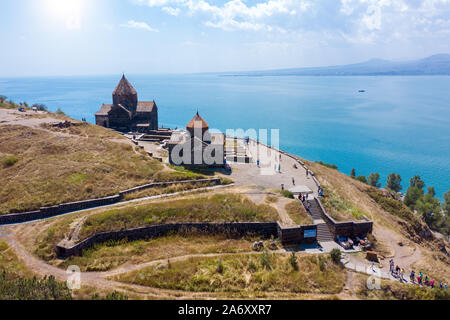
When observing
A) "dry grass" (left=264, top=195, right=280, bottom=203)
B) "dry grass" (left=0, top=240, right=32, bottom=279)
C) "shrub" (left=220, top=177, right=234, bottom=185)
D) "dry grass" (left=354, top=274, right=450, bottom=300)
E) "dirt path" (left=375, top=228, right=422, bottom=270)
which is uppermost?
"shrub" (left=220, top=177, right=234, bottom=185)

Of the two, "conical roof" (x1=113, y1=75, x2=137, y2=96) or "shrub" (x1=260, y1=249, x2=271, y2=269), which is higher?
"conical roof" (x1=113, y1=75, x2=137, y2=96)

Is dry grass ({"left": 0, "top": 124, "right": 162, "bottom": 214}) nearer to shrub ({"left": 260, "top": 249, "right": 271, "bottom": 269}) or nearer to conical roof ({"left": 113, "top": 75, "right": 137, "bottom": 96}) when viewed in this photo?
conical roof ({"left": 113, "top": 75, "right": 137, "bottom": 96})

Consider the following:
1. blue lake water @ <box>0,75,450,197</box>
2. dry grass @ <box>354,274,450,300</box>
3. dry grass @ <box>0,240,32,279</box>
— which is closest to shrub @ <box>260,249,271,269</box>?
dry grass @ <box>354,274,450,300</box>

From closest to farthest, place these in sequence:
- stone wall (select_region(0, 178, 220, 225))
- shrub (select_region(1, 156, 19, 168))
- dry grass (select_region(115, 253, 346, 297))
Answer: dry grass (select_region(115, 253, 346, 297)), stone wall (select_region(0, 178, 220, 225)), shrub (select_region(1, 156, 19, 168))

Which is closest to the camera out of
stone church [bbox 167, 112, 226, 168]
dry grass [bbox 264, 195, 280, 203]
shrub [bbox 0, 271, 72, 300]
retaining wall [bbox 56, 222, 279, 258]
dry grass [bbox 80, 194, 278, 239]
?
shrub [bbox 0, 271, 72, 300]

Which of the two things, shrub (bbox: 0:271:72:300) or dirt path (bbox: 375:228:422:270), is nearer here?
shrub (bbox: 0:271:72:300)
